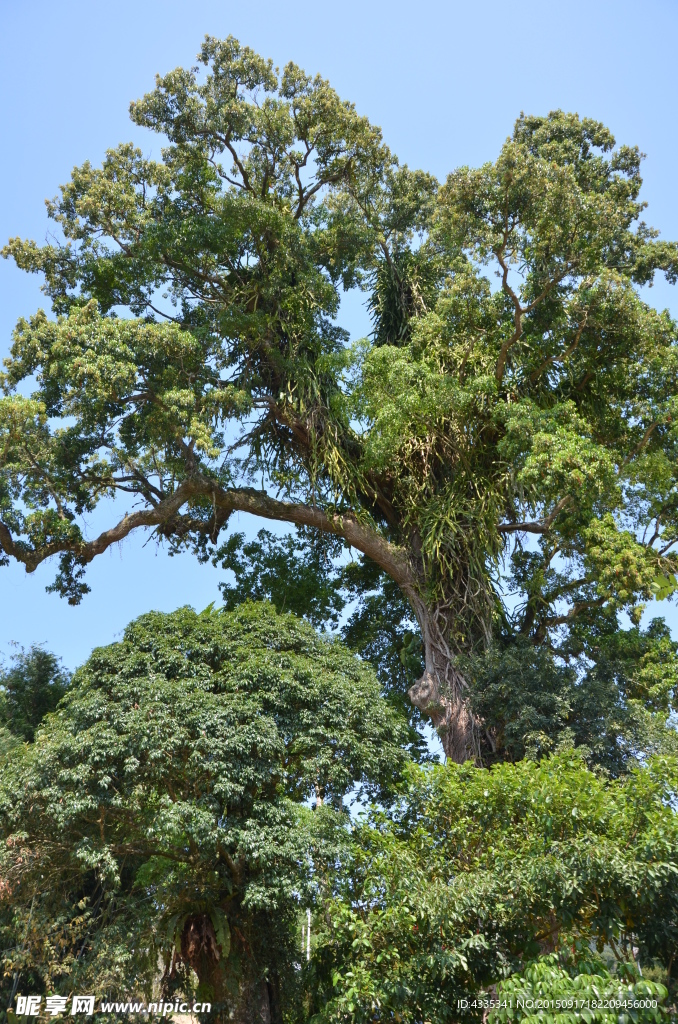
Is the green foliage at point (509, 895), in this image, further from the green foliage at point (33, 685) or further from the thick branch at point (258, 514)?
the green foliage at point (33, 685)

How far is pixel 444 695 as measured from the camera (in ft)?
34.7

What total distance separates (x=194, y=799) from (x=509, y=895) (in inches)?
114

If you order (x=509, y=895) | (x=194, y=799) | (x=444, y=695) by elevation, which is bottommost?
(x=509, y=895)

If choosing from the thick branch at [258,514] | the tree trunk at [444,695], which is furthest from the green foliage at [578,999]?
the thick branch at [258,514]

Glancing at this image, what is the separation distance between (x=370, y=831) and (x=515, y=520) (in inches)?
216

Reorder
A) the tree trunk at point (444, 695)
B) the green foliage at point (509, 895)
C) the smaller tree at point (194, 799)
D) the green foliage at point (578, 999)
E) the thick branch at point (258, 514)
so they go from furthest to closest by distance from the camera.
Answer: the thick branch at point (258, 514) < the tree trunk at point (444, 695) < the smaller tree at point (194, 799) < the green foliage at point (509, 895) < the green foliage at point (578, 999)

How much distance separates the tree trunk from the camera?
10.2m

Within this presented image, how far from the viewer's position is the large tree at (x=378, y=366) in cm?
1049

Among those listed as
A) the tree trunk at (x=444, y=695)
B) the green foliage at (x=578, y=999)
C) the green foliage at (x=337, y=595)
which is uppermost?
the green foliage at (x=337, y=595)

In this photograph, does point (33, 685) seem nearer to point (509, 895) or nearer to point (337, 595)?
point (337, 595)

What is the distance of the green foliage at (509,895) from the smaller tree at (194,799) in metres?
0.99

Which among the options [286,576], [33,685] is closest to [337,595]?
[286,576]

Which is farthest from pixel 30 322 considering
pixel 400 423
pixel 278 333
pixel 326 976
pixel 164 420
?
pixel 326 976

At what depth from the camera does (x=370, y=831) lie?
25.0 feet
